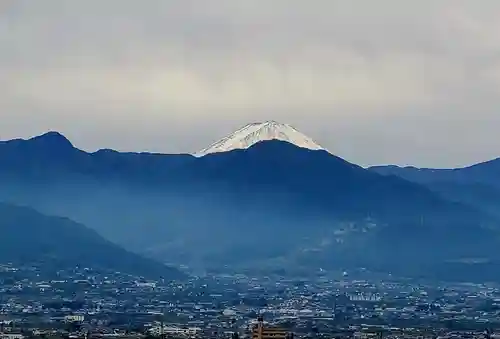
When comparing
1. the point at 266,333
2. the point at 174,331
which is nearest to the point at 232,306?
the point at 174,331

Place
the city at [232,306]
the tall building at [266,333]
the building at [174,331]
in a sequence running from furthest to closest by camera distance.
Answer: the city at [232,306] → the building at [174,331] → the tall building at [266,333]

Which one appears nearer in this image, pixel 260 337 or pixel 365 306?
pixel 260 337

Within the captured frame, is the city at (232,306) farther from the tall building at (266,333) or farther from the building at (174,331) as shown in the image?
the tall building at (266,333)

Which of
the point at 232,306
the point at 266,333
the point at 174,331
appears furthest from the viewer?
the point at 232,306

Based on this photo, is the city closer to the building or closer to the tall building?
the building

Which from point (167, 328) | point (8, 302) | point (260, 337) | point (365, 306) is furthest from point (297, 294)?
point (260, 337)

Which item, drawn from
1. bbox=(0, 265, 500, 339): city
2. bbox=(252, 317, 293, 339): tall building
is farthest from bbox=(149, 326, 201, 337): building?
bbox=(252, 317, 293, 339): tall building

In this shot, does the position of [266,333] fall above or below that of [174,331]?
below

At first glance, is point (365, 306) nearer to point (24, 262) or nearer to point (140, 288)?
point (140, 288)

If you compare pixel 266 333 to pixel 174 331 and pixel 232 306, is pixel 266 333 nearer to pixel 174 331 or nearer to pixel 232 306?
pixel 174 331

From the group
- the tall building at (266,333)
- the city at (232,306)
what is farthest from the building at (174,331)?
the tall building at (266,333)

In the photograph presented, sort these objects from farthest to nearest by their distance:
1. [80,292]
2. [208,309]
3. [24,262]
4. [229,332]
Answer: [24,262], [80,292], [208,309], [229,332]
